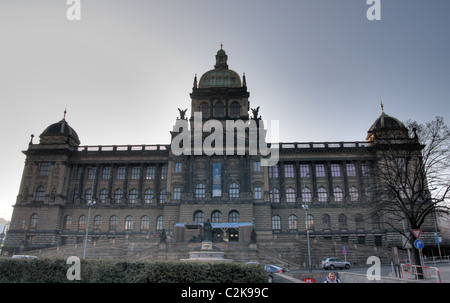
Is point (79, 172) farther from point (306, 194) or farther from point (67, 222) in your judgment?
point (306, 194)

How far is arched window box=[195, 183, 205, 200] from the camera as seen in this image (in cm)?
5950

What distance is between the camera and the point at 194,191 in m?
60.0

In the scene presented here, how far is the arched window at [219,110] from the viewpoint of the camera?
7065 cm

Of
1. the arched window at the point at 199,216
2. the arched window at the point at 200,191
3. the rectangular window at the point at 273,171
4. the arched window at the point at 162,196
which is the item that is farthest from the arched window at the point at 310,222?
the arched window at the point at 162,196

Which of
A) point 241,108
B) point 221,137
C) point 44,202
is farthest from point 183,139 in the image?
point 44,202

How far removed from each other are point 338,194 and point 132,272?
54.0 metres

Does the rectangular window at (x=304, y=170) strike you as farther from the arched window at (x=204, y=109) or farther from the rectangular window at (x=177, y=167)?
the rectangular window at (x=177, y=167)

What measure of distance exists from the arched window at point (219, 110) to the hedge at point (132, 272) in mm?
54725

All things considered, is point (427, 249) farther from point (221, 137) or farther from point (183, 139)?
point (183, 139)

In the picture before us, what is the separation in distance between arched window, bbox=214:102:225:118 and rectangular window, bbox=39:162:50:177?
114 ft

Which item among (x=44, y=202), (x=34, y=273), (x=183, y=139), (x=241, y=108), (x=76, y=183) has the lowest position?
(x=34, y=273)

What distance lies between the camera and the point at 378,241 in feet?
193

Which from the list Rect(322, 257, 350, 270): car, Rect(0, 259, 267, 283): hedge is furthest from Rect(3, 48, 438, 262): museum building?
Rect(0, 259, 267, 283): hedge
